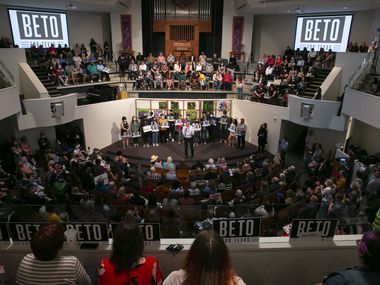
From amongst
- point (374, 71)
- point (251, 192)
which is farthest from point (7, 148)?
point (374, 71)

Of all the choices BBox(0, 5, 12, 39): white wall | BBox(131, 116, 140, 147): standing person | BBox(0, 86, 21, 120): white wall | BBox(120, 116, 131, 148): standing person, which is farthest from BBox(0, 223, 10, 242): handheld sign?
BBox(0, 5, 12, 39): white wall

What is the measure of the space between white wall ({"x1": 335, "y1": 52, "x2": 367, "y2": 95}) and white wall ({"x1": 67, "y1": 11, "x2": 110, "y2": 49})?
524 inches

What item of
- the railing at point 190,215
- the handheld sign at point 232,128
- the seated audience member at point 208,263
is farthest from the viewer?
the handheld sign at point 232,128

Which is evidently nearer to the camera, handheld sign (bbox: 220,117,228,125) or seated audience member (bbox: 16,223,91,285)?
seated audience member (bbox: 16,223,91,285)

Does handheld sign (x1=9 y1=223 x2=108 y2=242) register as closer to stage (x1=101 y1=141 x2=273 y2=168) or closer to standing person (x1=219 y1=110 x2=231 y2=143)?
stage (x1=101 y1=141 x2=273 y2=168)

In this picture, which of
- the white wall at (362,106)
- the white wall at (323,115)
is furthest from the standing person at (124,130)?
the white wall at (362,106)

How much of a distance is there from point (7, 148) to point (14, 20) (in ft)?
25.2

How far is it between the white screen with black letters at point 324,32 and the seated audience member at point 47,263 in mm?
17435

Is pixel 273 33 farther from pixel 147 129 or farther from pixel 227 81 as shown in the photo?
pixel 147 129

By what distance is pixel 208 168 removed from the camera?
33.0 feet

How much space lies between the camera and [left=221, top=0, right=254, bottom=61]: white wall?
1844 centimetres

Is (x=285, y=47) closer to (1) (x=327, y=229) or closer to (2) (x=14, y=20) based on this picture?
(2) (x=14, y=20)

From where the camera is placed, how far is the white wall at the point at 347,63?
12.1m

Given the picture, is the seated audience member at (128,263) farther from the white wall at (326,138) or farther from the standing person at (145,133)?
the standing person at (145,133)
